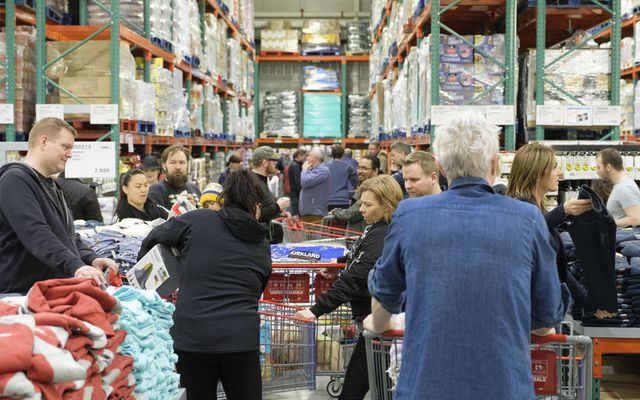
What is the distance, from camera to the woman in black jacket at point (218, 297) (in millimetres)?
4043

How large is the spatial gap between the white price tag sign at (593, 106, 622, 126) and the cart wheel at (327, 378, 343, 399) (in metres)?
3.83

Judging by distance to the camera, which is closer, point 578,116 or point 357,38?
point 578,116

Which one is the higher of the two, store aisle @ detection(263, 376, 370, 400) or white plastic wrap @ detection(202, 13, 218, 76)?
white plastic wrap @ detection(202, 13, 218, 76)

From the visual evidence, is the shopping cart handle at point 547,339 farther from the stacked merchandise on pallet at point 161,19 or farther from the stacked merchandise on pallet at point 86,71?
the stacked merchandise on pallet at point 161,19

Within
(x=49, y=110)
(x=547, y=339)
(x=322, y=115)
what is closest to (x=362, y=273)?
(x=547, y=339)

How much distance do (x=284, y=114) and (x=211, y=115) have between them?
903 centimetres

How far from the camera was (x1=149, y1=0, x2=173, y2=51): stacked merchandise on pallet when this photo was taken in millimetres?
10156

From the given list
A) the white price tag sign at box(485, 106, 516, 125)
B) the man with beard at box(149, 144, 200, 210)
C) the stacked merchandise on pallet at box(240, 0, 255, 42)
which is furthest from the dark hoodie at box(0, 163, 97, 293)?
the stacked merchandise on pallet at box(240, 0, 255, 42)

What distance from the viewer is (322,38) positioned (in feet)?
78.2

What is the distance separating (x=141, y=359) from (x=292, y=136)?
20504 millimetres

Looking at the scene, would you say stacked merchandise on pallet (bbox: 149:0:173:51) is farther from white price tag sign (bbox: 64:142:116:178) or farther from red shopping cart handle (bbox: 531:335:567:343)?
red shopping cart handle (bbox: 531:335:567:343)

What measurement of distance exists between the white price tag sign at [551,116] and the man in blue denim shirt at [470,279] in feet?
18.5

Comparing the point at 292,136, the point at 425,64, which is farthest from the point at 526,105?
the point at 292,136

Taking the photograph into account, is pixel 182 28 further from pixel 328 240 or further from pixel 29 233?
pixel 29 233
